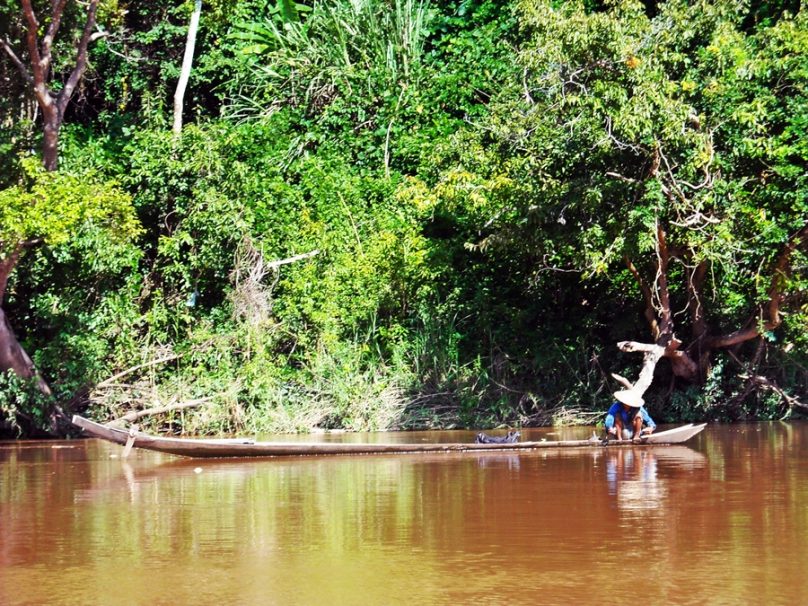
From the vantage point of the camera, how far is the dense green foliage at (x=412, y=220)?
49.0 ft

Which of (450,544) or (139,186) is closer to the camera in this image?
(450,544)

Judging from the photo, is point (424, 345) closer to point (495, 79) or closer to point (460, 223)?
point (460, 223)

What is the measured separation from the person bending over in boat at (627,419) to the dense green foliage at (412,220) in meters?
1.79

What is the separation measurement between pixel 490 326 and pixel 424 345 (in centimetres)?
105

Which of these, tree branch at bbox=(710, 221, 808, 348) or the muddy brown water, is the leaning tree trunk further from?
the muddy brown water

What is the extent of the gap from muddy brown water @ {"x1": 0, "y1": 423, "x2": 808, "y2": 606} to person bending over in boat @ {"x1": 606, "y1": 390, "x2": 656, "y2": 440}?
1.36 ft

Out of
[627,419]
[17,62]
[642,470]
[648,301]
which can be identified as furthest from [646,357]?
[17,62]

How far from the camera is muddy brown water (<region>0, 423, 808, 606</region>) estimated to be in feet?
23.4

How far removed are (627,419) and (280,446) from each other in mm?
4185

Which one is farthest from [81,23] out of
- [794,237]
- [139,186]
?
[794,237]

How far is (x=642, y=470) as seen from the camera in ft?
40.1

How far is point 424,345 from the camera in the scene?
1797cm

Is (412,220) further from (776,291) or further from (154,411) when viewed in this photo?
(776,291)

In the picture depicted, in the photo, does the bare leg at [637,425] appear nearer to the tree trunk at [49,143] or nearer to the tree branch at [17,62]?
the tree trunk at [49,143]
